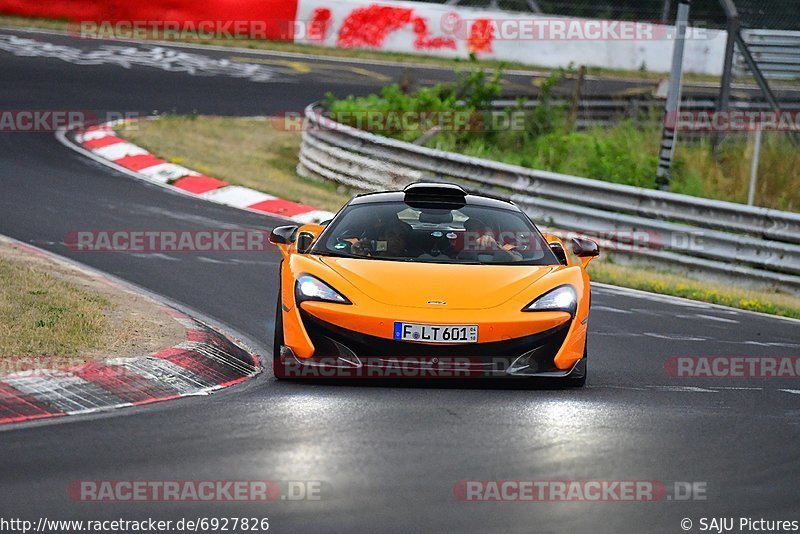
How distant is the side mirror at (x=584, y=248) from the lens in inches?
358

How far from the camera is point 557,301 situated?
8.22m

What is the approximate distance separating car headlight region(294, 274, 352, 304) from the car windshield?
2.01 ft

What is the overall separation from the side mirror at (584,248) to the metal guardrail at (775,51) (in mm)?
11722

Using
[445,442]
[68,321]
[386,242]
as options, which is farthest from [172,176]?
[445,442]

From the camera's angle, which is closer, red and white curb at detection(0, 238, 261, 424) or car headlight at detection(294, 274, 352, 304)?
red and white curb at detection(0, 238, 261, 424)

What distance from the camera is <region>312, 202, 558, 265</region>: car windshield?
351 inches

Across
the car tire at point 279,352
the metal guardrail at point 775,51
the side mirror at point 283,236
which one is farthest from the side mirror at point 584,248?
the metal guardrail at point 775,51

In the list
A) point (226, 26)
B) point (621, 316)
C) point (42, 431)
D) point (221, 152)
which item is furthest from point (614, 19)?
point (42, 431)

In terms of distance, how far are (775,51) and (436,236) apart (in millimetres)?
12609

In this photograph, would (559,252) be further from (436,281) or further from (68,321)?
(68,321)

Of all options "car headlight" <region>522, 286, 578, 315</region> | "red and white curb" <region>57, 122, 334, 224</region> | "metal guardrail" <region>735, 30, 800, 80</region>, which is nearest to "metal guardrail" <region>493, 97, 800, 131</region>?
"metal guardrail" <region>735, 30, 800, 80</region>

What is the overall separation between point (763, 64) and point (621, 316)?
959 centimetres

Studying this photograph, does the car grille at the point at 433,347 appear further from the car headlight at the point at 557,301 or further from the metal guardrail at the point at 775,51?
the metal guardrail at the point at 775,51

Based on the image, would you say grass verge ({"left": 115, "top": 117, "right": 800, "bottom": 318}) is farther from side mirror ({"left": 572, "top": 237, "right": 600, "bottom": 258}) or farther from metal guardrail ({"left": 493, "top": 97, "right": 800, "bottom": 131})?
side mirror ({"left": 572, "top": 237, "right": 600, "bottom": 258})
